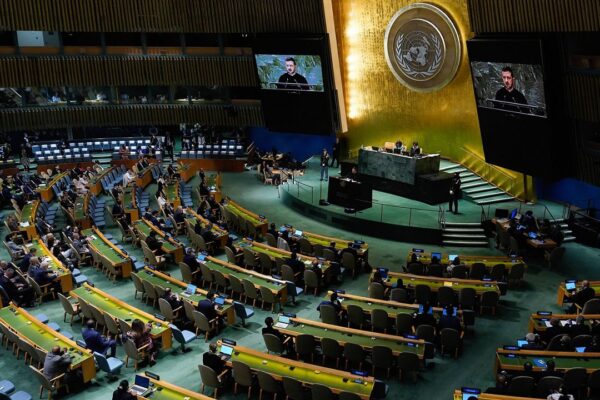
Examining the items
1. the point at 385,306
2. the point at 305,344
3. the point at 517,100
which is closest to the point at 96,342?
the point at 305,344

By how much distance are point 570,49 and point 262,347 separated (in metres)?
12.9

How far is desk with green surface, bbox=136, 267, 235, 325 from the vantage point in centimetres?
1388

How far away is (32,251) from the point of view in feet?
57.3

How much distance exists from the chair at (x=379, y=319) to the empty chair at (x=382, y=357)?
1.66 meters

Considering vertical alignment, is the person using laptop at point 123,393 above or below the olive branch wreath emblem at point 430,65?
below

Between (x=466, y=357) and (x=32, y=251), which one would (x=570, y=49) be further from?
(x=32, y=251)

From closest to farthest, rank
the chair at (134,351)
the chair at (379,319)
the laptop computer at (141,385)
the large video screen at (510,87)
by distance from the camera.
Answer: the laptop computer at (141,385) → the chair at (134,351) → the chair at (379,319) → the large video screen at (510,87)

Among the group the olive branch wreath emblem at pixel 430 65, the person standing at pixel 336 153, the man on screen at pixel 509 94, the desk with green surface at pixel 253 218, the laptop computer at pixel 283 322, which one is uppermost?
the olive branch wreath emblem at pixel 430 65

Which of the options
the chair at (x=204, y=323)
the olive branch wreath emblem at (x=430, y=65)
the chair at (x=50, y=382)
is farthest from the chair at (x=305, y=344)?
the olive branch wreath emblem at (x=430, y=65)

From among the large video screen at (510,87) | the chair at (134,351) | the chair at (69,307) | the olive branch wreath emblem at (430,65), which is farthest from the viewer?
the olive branch wreath emblem at (430,65)

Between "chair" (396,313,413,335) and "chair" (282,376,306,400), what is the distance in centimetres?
329

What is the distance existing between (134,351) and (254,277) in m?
4.31

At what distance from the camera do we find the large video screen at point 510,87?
17.9 meters

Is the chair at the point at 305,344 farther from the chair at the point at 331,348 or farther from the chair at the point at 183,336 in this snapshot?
the chair at the point at 183,336
